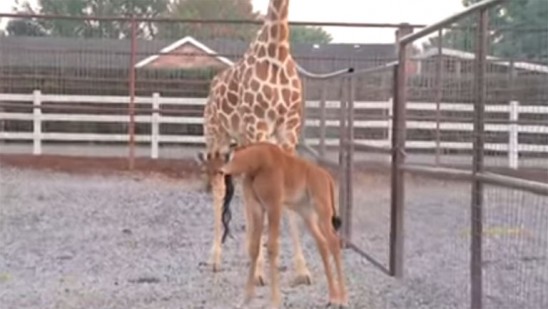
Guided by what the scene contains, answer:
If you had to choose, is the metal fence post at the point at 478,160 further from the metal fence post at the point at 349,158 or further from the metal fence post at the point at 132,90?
the metal fence post at the point at 132,90

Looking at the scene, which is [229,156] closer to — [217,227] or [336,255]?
[336,255]

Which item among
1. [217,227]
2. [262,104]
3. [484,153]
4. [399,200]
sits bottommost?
[217,227]

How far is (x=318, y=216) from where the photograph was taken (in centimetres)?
613

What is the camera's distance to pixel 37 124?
17.7 meters

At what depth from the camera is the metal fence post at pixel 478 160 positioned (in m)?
5.16

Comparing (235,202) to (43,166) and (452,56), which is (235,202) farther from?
(452,56)

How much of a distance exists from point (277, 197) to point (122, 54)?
35.6 ft

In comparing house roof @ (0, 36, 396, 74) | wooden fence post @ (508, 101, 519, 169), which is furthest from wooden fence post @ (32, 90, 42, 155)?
wooden fence post @ (508, 101, 519, 169)

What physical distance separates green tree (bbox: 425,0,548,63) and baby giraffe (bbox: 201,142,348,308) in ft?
3.77

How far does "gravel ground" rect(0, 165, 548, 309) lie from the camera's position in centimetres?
479

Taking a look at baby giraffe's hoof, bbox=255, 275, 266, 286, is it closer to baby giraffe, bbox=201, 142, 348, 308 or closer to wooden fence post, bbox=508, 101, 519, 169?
baby giraffe, bbox=201, 142, 348, 308

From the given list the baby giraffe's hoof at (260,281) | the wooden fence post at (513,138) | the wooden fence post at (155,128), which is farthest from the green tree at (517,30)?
the wooden fence post at (155,128)

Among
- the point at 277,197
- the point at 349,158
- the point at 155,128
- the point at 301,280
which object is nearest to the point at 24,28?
the point at 155,128

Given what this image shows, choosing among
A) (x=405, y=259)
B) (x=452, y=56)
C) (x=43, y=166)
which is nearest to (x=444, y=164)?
(x=452, y=56)
